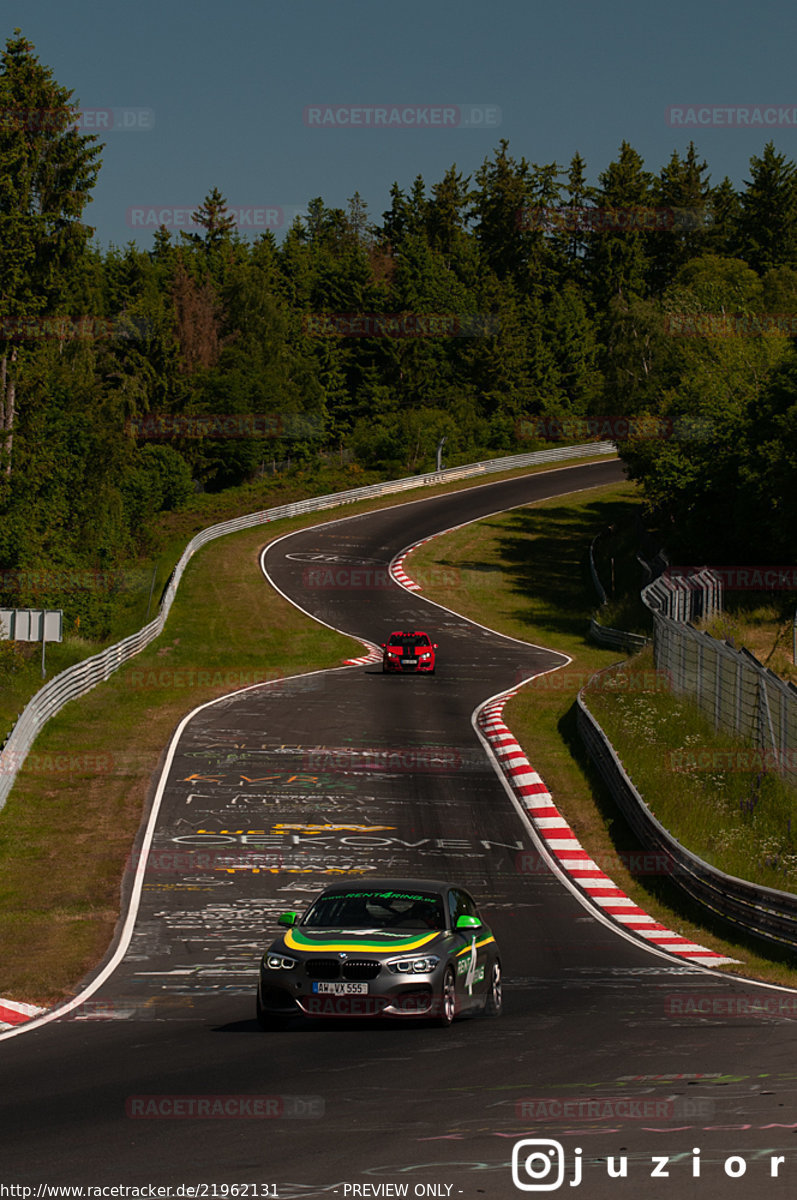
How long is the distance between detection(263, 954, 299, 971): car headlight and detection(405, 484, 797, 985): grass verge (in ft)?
22.6

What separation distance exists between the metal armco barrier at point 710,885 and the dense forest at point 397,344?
25.2 m

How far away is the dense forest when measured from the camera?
6047 centimetres

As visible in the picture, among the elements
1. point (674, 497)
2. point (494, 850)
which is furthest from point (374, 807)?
point (674, 497)

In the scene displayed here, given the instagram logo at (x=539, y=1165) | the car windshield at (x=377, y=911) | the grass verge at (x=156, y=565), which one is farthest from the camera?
the grass verge at (x=156, y=565)

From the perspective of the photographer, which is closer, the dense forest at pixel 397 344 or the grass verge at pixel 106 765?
the grass verge at pixel 106 765

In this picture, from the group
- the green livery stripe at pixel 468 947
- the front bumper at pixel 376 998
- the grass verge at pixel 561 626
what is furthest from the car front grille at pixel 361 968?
the grass verge at pixel 561 626

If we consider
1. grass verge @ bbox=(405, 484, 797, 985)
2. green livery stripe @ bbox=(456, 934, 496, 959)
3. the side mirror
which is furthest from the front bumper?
grass verge @ bbox=(405, 484, 797, 985)

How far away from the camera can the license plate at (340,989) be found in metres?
12.0

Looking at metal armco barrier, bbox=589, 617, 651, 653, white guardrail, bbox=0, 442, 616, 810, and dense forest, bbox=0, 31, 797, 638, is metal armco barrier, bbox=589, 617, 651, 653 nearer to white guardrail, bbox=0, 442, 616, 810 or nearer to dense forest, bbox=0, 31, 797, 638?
dense forest, bbox=0, 31, 797, 638

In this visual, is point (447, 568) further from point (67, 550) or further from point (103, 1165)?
point (103, 1165)

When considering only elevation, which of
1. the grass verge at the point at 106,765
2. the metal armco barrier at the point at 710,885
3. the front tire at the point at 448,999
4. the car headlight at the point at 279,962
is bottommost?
the grass verge at the point at 106,765

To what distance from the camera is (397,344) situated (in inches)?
5187

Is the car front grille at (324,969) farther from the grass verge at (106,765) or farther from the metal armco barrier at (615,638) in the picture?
the metal armco barrier at (615,638)

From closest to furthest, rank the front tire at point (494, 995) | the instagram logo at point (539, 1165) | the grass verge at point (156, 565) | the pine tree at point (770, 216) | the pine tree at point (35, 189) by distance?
the instagram logo at point (539, 1165), the front tire at point (494, 995), the grass verge at point (156, 565), the pine tree at point (35, 189), the pine tree at point (770, 216)
